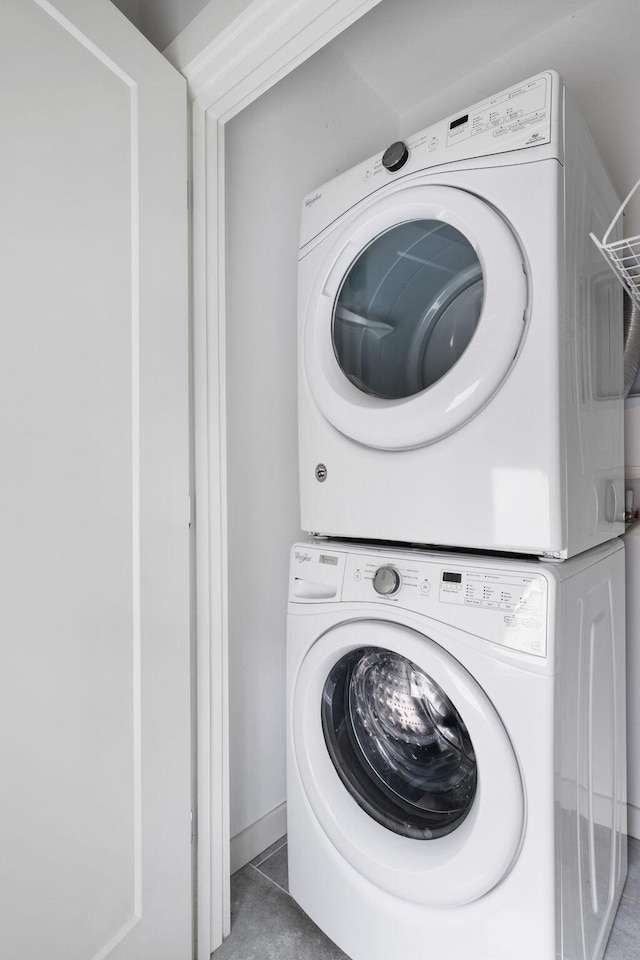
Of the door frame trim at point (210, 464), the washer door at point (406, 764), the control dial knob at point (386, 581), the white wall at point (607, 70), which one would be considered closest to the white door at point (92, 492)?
the door frame trim at point (210, 464)

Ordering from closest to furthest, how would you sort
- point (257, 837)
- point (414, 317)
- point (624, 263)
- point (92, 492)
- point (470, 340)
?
point (92, 492)
point (470, 340)
point (414, 317)
point (624, 263)
point (257, 837)

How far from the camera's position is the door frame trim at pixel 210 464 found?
4.09ft

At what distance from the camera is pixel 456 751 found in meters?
1.10

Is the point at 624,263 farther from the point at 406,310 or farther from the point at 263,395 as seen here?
the point at 263,395

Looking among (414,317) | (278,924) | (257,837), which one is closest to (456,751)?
(278,924)

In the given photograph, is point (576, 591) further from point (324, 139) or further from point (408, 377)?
point (324, 139)

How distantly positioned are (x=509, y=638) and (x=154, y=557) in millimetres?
691

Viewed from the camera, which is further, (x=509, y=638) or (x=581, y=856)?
(x=581, y=856)

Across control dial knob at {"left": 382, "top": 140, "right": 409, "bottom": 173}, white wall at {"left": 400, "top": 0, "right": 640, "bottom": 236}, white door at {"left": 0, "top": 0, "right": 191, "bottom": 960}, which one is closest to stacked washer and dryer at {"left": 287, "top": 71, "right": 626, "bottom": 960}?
control dial knob at {"left": 382, "top": 140, "right": 409, "bottom": 173}

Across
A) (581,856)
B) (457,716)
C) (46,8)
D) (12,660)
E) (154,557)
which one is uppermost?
(46,8)

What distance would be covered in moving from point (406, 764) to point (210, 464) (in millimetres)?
797

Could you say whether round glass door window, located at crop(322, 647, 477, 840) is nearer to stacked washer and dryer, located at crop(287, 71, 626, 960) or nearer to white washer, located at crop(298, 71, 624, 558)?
stacked washer and dryer, located at crop(287, 71, 626, 960)

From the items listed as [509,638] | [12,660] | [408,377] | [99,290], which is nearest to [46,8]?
[99,290]

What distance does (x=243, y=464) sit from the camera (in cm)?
153
